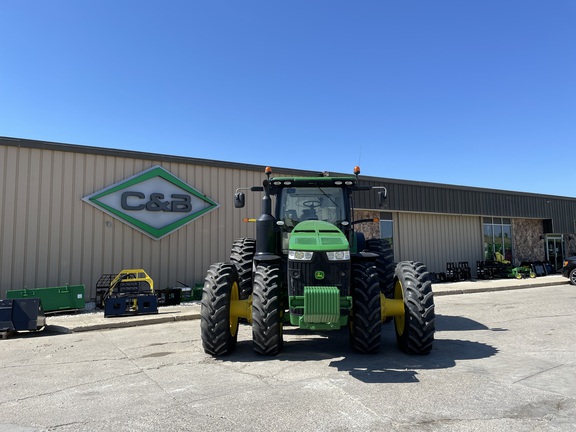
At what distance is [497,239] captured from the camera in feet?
73.6

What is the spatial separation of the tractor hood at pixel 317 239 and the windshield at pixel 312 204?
96 cm

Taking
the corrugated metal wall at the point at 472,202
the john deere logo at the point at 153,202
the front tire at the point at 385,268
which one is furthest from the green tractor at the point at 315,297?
the corrugated metal wall at the point at 472,202

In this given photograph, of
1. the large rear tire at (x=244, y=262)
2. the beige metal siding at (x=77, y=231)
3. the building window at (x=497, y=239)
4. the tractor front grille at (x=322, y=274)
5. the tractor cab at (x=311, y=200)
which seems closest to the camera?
Result: the tractor front grille at (x=322, y=274)

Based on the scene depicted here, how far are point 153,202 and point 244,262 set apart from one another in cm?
651

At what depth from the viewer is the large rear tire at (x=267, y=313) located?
558 cm

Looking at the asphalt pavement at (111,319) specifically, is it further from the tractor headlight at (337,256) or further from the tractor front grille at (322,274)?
the tractor headlight at (337,256)

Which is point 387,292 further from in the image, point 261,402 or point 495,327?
point 261,402

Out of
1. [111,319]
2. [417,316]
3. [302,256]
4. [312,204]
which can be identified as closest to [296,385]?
[302,256]

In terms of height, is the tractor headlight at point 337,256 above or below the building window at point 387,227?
below

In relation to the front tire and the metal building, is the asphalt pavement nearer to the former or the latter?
the metal building

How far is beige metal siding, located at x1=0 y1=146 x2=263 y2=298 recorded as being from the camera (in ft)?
37.3

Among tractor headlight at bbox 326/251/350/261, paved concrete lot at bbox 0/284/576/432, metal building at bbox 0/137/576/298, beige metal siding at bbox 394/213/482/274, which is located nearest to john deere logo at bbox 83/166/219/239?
metal building at bbox 0/137/576/298

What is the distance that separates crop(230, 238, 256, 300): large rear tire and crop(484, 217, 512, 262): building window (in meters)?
17.7

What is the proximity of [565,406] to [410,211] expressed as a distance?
15.8 metres
